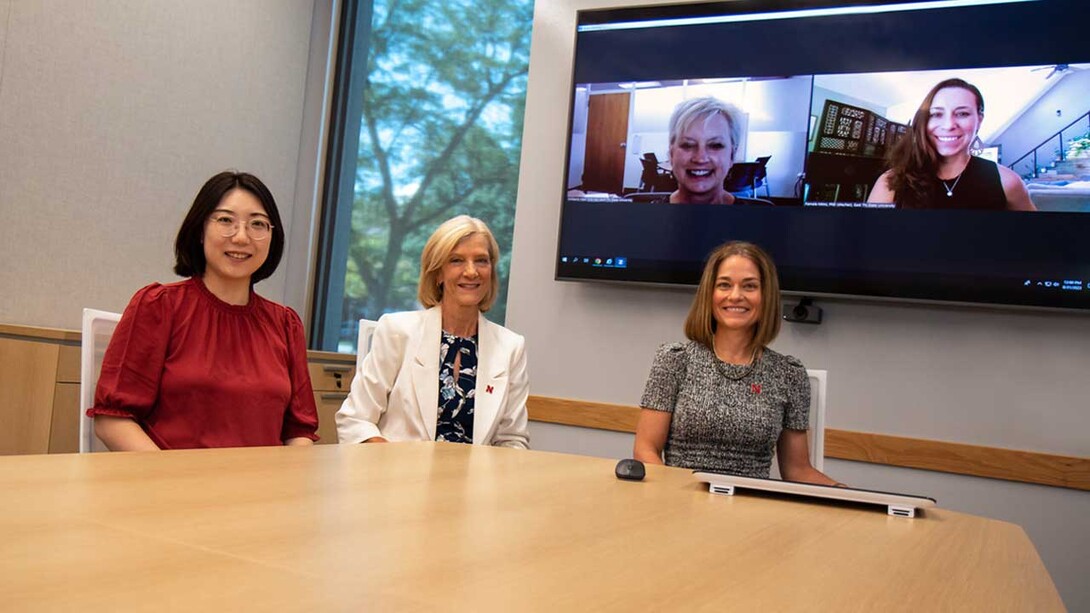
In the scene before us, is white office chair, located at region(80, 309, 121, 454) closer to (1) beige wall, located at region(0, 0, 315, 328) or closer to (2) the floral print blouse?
(2) the floral print blouse

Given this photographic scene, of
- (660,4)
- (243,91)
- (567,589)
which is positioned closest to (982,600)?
(567,589)

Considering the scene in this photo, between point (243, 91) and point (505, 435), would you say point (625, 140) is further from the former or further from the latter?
point (243, 91)

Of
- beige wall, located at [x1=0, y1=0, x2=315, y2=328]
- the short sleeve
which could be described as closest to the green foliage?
beige wall, located at [x1=0, y1=0, x2=315, y2=328]

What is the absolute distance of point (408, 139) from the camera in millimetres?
4586

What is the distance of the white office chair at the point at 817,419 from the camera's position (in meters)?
2.52

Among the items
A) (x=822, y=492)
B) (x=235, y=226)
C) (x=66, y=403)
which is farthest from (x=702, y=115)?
(x=66, y=403)

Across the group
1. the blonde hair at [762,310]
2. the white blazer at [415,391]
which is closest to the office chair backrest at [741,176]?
the blonde hair at [762,310]

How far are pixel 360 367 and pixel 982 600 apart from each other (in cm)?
191

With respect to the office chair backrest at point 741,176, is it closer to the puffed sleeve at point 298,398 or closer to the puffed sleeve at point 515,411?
the puffed sleeve at point 515,411

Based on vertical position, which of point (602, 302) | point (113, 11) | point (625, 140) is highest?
point (113, 11)

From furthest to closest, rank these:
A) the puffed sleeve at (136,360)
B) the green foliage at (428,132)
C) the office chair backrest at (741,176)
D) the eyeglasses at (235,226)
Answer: the green foliage at (428,132), the office chair backrest at (741,176), the eyeglasses at (235,226), the puffed sleeve at (136,360)

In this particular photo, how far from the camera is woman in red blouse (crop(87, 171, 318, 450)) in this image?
1.92 metres

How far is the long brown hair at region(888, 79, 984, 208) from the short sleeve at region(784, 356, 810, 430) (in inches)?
35.7

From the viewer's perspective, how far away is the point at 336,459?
5.43ft
